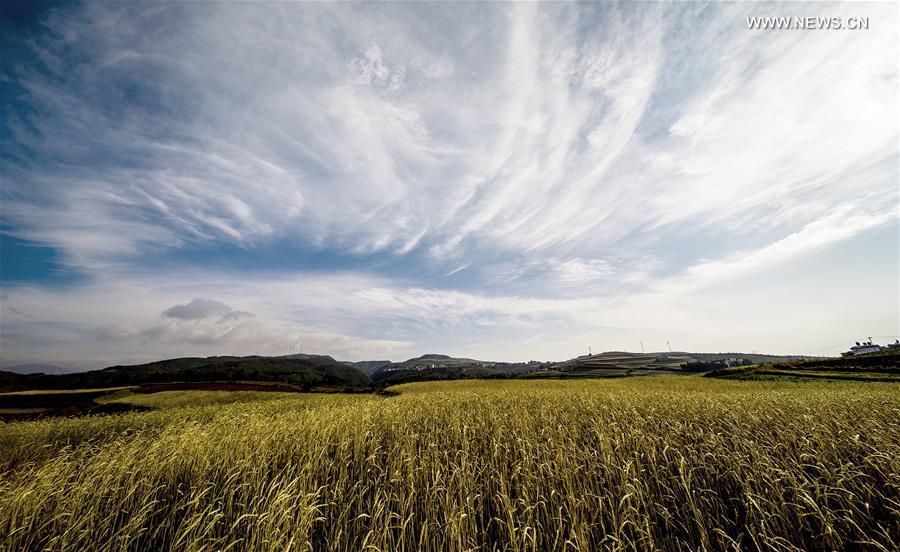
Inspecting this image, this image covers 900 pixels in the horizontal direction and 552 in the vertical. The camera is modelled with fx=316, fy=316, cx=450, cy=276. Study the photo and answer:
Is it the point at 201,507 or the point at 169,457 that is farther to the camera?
the point at 169,457

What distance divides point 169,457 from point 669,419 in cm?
1146

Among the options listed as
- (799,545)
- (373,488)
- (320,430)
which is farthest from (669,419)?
(320,430)

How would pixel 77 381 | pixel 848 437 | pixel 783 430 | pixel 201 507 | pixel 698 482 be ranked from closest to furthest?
pixel 201 507 → pixel 698 482 → pixel 848 437 → pixel 783 430 → pixel 77 381

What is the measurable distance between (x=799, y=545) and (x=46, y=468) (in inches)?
479

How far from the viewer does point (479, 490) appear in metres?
5.00

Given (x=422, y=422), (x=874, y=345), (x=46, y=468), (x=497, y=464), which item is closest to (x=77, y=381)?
(x=46, y=468)

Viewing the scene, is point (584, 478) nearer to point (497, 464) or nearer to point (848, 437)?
point (497, 464)

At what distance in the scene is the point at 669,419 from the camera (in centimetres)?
848

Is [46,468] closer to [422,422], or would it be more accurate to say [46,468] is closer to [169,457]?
[169,457]

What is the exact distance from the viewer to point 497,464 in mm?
6207

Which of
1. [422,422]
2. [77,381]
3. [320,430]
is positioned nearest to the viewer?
[320,430]

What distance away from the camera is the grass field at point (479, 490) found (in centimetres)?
402

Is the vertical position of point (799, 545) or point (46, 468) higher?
point (46, 468)

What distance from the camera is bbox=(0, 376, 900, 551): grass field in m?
4.02
